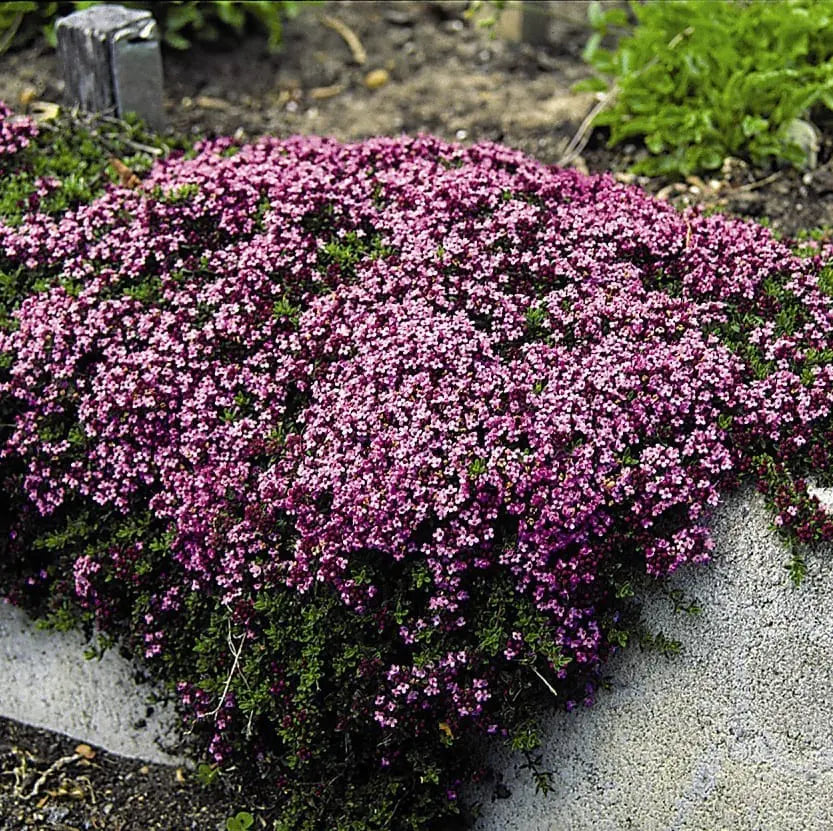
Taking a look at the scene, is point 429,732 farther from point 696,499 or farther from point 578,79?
point 578,79

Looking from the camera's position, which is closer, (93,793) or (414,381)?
(414,381)

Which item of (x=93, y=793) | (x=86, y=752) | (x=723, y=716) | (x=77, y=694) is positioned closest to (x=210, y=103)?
(x=77, y=694)

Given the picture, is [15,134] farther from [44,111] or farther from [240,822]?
[240,822]

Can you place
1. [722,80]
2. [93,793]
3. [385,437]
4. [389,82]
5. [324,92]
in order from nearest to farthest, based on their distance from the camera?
[385,437] → [93,793] → [722,80] → [324,92] → [389,82]

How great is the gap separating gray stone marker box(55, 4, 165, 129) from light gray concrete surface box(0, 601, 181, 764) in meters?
1.84

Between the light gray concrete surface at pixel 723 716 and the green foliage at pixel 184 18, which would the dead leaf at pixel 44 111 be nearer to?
the green foliage at pixel 184 18

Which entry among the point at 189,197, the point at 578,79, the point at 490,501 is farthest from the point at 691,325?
the point at 578,79

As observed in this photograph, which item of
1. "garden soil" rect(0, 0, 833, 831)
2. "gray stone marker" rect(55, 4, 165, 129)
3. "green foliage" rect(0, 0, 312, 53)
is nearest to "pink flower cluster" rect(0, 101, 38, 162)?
"gray stone marker" rect(55, 4, 165, 129)

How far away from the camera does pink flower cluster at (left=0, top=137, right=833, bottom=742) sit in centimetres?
247

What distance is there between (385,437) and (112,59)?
220 cm

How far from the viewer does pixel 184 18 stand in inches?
193

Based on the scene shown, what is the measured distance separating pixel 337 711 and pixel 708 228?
150 centimetres

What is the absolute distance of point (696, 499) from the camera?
2.49 meters

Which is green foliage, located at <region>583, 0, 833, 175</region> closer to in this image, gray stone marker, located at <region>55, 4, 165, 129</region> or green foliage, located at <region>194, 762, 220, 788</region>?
gray stone marker, located at <region>55, 4, 165, 129</region>
